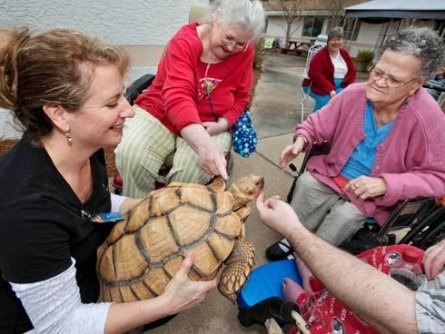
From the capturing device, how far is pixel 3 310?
1068 mm

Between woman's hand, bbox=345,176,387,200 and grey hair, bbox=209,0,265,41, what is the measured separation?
43.0 inches

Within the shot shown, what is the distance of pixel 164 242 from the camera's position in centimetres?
121

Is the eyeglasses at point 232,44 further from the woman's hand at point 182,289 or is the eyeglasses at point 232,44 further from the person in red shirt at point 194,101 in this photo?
the woman's hand at point 182,289

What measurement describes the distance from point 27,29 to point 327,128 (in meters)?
1.77

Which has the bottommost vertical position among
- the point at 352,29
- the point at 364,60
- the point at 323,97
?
the point at 364,60

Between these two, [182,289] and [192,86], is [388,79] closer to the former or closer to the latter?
[192,86]

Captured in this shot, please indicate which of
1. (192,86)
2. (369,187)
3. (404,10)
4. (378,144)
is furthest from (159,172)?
(404,10)

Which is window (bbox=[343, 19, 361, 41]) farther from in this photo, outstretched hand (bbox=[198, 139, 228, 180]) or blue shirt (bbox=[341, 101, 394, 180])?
outstretched hand (bbox=[198, 139, 228, 180])

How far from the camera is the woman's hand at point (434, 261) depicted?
1.06 metres

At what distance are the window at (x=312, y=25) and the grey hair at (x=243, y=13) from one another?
83.2 ft

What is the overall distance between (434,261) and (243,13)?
1.50 metres

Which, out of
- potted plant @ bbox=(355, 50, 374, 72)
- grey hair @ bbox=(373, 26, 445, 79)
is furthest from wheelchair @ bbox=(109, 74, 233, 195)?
potted plant @ bbox=(355, 50, 374, 72)

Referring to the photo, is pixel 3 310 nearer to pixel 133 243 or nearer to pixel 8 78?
pixel 133 243

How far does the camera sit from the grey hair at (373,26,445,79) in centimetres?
164
